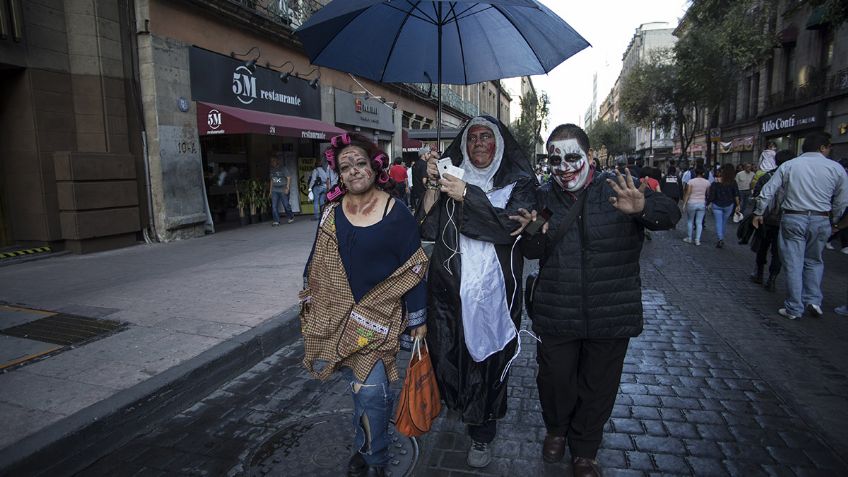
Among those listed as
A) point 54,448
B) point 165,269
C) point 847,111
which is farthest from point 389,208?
point 847,111

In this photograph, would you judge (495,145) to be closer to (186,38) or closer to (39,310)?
(39,310)

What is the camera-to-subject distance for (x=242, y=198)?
13.1m

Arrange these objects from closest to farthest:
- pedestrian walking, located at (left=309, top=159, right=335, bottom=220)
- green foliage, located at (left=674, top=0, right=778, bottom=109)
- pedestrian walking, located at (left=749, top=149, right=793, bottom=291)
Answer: pedestrian walking, located at (left=749, top=149, right=793, bottom=291), pedestrian walking, located at (left=309, top=159, right=335, bottom=220), green foliage, located at (left=674, top=0, right=778, bottom=109)

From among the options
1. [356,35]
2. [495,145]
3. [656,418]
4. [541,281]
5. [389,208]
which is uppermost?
[356,35]

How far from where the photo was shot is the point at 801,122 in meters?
22.4

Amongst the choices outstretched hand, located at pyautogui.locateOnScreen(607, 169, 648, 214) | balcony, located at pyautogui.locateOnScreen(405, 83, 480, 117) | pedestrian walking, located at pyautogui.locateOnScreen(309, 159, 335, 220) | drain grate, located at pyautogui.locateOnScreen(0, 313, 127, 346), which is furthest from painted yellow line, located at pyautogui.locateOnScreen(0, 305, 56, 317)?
balcony, located at pyautogui.locateOnScreen(405, 83, 480, 117)

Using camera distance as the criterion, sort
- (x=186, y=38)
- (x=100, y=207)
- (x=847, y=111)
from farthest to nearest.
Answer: (x=847, y=111) → (x=186, y=38) → (x=100, y=207)

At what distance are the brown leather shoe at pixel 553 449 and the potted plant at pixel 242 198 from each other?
11.7 meters

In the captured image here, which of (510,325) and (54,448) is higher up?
(510,325)

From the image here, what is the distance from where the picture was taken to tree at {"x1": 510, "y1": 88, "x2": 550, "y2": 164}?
159 ft

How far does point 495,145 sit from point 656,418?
2158 millimetres

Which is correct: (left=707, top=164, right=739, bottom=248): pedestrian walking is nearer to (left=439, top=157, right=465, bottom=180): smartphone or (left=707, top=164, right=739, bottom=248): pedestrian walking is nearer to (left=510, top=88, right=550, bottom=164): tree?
(left=439, top=157, right=465, bottom=180): smartphone

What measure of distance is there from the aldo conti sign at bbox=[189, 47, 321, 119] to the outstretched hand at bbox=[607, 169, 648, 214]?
419 inches

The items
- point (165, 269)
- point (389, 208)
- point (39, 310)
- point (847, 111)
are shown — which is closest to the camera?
point (389, 208)
